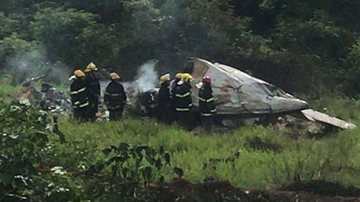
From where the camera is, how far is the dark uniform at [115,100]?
49.4 ft

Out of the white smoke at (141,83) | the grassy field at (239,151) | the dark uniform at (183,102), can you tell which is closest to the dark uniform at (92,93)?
the grassy field at (239,151)

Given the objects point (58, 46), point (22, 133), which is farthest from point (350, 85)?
point (22, 133)

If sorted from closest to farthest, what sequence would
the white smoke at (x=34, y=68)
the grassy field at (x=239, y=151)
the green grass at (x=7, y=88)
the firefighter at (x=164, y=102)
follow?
the grassy field at (x=239, y=151) < the firefighter at (x=164, y=102) < the green grass at (x=7, y=88) < the white smoke at (x=34, y=68)

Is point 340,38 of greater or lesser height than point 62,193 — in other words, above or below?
below

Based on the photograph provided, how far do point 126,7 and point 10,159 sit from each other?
737 inches

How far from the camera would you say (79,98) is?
14.9 m

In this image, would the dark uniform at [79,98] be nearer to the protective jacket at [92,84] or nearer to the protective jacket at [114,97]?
the protective jacket at [92,84]

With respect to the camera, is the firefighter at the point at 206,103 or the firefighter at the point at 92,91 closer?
the firefighter at the point at 206,103

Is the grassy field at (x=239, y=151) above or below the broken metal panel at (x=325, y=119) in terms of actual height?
above

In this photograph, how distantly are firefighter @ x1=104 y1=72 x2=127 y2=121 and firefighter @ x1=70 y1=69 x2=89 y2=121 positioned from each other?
1.43ft

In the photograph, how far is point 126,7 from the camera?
915 inches

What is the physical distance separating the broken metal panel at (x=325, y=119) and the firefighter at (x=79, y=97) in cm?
426

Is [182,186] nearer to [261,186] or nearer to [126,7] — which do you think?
[261,186]

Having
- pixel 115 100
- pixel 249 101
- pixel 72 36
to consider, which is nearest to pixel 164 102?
pixel 115 100
